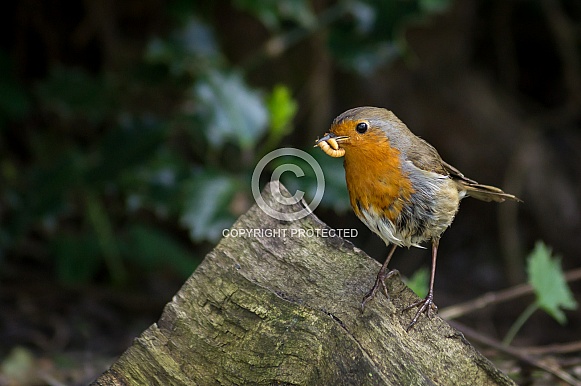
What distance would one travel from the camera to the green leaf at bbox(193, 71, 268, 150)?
3.37 m

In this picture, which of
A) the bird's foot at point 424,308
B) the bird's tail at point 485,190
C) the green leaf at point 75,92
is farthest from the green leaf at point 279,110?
the bird's foot at point 424,308

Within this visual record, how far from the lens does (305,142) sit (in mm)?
5043

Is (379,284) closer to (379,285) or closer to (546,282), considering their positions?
(379,285)

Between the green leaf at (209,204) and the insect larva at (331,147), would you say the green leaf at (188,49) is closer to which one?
the green leaf at (209,204)

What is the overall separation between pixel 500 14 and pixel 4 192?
3781mm

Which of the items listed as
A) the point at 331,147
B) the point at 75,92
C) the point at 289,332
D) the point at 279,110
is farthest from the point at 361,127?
the point at 75,92

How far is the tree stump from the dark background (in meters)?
1.57

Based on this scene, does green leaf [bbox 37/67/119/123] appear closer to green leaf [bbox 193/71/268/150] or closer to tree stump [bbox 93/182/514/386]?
green leaf [bbox 193/71/268/150]

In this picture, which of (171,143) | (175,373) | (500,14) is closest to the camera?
(175,373)

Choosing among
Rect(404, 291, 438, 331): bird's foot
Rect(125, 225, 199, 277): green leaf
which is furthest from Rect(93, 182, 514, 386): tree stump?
Rect(125, 225, 199, 277): green leaf

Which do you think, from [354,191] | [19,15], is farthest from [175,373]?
[19,15]

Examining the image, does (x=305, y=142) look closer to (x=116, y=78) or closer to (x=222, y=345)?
(x=116, y=78)

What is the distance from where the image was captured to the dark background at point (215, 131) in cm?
364

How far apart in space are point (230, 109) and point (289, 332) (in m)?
1.91
